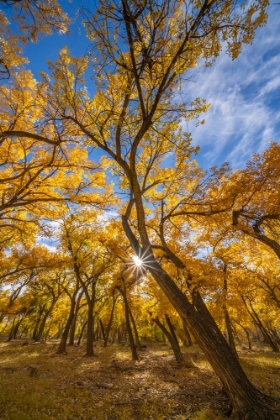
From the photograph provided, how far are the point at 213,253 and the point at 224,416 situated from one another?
26.5 ft

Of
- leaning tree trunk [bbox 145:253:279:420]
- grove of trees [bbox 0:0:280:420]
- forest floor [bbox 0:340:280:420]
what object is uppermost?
grove of trees [bbox 0:0:280:420]

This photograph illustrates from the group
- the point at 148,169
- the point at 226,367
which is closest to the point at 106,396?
the point at 226,367

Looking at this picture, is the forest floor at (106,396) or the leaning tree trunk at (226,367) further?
the forest floor at (106,396)

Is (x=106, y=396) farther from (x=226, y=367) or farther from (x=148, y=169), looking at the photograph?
(x=148, y=169)

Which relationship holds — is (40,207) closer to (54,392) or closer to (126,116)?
(126,116)

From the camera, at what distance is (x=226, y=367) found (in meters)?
3.87

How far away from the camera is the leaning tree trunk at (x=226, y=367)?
3533 millimetres

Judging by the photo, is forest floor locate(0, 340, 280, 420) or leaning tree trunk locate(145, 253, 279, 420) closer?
leaning tree trunk locate(145, 253, 279, 420)

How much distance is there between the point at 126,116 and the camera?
20.1ft

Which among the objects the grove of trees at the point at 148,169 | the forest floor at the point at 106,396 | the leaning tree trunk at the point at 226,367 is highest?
the grove of trees at the point at 148,169

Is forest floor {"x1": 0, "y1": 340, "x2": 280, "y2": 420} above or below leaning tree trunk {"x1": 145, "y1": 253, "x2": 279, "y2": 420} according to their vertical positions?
below

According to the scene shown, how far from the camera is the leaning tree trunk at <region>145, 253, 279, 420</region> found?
3533 mm

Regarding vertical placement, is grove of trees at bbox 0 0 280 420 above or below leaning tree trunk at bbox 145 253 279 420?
above

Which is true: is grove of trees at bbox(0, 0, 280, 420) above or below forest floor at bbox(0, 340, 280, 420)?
above
